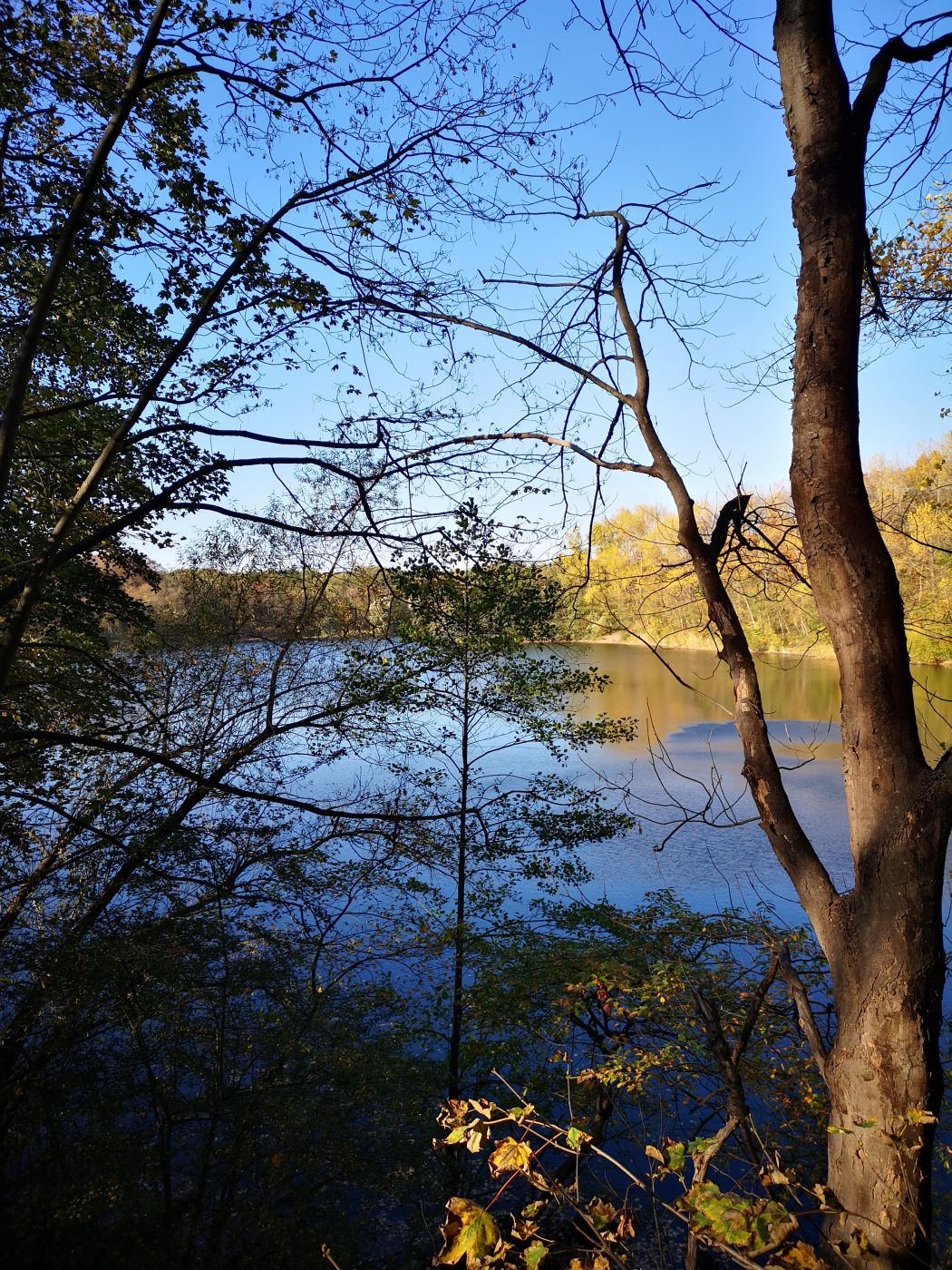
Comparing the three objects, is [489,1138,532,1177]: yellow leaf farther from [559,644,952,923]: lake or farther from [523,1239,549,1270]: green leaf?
[559,644,952,923]: lake

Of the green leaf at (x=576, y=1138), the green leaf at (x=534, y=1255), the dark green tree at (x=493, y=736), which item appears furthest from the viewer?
the dark green tree at (x=493, y=736)

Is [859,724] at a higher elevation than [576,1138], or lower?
higher

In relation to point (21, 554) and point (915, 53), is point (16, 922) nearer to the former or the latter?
point (21, 554)

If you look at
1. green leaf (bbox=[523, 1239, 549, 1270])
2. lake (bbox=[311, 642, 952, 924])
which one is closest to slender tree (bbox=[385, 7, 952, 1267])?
green leaf (bbox=[523, 1239, 549, 1270])

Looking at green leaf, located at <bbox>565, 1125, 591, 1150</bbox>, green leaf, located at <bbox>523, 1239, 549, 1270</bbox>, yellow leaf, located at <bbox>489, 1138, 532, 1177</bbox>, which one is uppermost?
green leaf, located at <bbox>565, 1125, 591, 1150</bbox>

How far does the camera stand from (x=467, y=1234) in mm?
1148

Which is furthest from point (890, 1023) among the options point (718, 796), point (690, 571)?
point (718, 796)

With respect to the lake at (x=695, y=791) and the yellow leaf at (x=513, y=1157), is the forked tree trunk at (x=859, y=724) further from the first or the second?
the lake at (x=695, y=791)

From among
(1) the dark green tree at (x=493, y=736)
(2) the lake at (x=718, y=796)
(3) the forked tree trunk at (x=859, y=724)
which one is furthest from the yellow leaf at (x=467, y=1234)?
(1) the dark green tree at (x=493, y=736)

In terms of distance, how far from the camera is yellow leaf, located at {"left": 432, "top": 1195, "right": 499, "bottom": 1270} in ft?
3.68

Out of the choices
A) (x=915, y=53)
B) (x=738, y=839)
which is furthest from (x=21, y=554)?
(x=738, y=839)

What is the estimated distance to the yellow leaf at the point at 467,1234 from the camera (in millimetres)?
1121

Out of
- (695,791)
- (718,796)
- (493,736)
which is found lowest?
(695,791)

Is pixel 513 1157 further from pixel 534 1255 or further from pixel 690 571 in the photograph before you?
pixel 690 571
